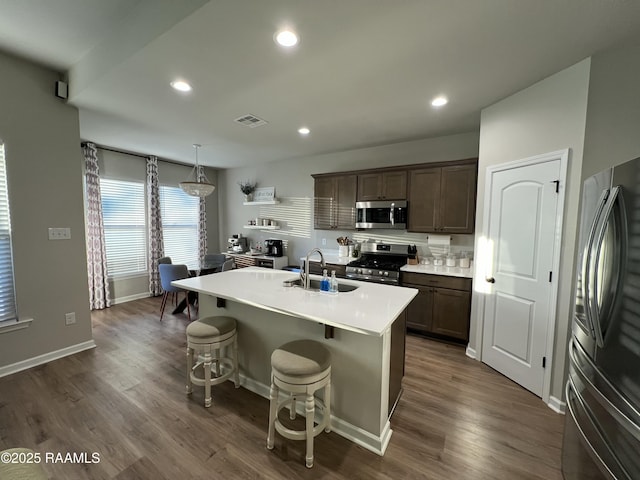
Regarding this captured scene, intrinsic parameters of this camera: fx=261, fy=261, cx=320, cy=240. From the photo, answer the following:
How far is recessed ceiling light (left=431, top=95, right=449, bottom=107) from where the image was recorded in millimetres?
2553

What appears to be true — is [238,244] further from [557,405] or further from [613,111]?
[613,111]

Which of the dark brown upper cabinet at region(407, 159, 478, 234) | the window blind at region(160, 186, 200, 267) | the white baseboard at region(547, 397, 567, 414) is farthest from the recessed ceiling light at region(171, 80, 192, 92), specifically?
the white baseboard at region(547, 397, 567, 414)

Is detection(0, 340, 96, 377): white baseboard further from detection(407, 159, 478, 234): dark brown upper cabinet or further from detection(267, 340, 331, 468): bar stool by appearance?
detection(407, 159, 478, 234): dark brown upper cabinet

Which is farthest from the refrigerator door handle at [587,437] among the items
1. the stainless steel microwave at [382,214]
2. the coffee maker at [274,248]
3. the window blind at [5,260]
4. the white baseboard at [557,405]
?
the coffee maker at [274,248]

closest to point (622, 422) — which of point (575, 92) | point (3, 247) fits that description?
point (575, 92)

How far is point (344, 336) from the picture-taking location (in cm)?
186

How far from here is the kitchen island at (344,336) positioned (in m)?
1.71

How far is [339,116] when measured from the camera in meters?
3.02

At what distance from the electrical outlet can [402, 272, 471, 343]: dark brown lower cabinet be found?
3.99 meters

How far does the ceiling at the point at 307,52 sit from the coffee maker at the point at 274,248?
2741 millimetres

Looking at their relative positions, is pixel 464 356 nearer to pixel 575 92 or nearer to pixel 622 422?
pixel 622 422

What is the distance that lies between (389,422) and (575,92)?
114 inches

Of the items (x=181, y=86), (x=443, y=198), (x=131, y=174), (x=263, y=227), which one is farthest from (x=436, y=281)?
(x=131, y=174)

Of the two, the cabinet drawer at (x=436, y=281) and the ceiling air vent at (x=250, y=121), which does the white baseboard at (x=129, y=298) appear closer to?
the ceiling air vent at (x=250, y=121)
